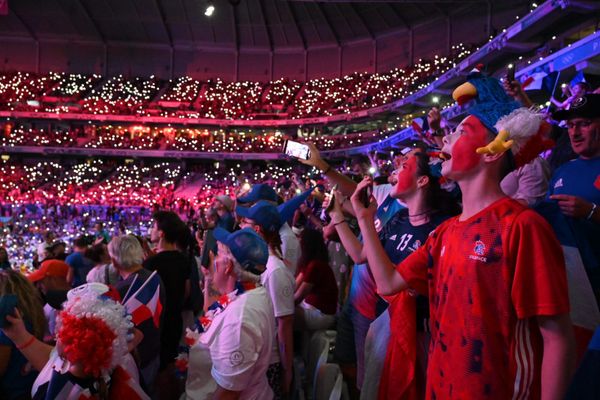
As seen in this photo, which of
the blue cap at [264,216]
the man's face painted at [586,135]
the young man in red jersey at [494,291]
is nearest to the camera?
Answer: the young man in red jersey at [494,291]

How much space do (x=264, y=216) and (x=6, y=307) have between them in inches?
62.8

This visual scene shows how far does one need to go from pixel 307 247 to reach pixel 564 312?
3272mm

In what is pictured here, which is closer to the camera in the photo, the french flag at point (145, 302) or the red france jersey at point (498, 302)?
the red france jersey at point (498, 302)

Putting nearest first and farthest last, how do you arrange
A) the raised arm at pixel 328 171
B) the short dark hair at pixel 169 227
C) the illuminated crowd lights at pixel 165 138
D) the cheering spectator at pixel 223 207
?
the raised arm at pixel 328 171 < the short dark hair at pixel 169 227 < the cheering spectator at pixel 223 207 < the illuminated crowd lights at pixel 165 138

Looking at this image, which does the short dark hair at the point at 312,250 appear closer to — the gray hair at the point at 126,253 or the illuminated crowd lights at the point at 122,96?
the gray hair at the point at 126,253

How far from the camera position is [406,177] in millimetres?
2777

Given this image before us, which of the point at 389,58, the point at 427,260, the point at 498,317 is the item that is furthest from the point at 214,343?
Answer: the point at 389,58

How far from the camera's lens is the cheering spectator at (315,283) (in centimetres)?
466

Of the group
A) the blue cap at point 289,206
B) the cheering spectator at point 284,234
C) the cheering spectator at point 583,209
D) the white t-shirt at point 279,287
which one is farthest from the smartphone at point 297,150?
the cheering spectator at point 583,209

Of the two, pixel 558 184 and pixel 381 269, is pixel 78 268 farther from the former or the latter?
pixel 558 184

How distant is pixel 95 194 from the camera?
28.4 metres

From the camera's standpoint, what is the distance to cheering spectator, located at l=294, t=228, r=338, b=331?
→ 4.66 metres

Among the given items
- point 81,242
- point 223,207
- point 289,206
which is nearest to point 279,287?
point 289,206

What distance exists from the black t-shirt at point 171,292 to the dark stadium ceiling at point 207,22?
30936mm
